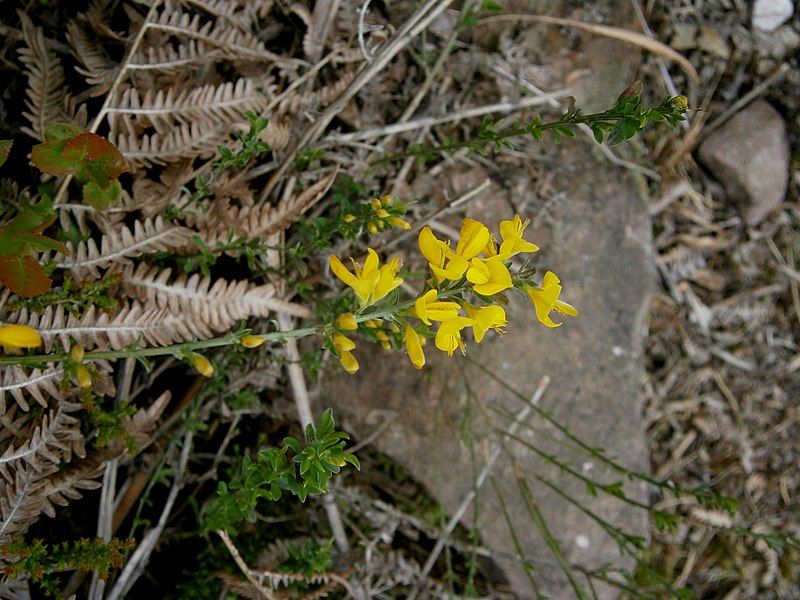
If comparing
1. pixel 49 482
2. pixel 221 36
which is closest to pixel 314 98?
pixel 221 36

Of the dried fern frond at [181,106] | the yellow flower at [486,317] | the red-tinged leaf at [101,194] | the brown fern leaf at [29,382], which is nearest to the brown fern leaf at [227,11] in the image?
the dried fern frond at [181,106]

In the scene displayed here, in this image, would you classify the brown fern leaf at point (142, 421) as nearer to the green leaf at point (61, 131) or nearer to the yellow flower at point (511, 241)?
the green leaf at point (61, 131)

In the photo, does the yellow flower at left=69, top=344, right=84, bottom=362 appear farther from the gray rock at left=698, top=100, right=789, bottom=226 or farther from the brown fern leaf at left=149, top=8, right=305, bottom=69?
the gray rock at left=698, top=100, right=789, bottom=226

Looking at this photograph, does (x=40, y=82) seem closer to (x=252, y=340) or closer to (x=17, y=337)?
(x=17, y=337)

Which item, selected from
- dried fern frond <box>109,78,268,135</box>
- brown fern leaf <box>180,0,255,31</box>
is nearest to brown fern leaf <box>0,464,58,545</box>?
dried fern frond <box>109,78,268,135</box>

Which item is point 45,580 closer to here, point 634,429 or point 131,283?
point 131,283
